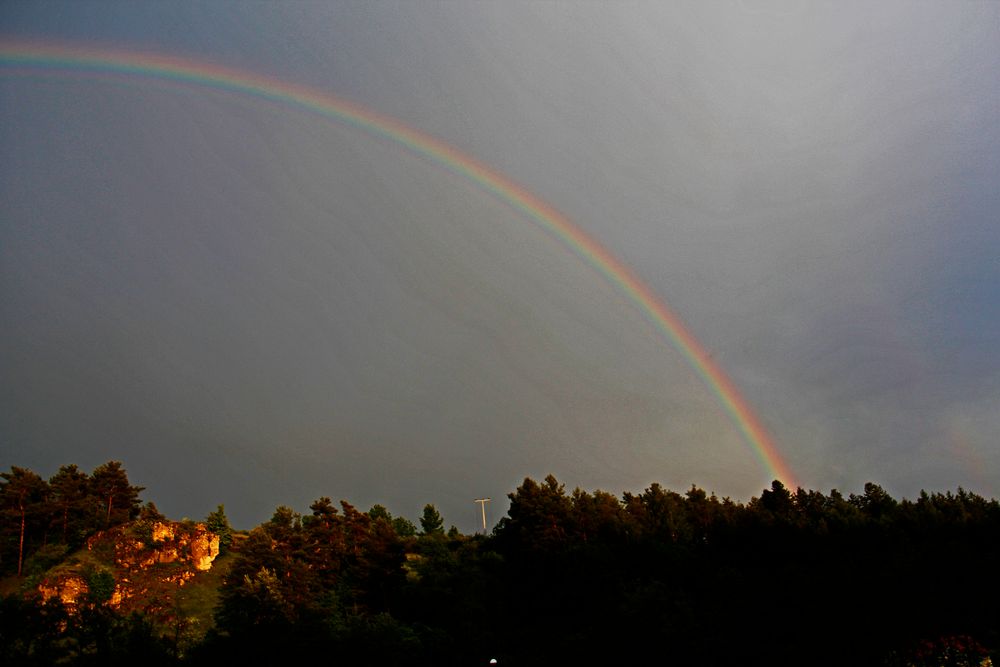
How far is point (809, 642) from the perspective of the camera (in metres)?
49.5

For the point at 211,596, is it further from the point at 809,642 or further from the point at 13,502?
the point at 809,642

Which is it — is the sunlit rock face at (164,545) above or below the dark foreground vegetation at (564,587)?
above

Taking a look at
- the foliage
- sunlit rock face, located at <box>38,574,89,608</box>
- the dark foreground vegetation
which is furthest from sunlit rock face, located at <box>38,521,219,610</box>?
the foliage

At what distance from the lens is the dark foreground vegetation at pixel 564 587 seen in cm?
4738

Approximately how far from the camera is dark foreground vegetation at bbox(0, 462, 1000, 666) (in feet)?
155

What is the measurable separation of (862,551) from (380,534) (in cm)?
5366

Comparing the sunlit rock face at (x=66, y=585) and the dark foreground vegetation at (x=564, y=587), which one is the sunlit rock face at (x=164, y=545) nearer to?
the dark foreground vegetation at (x=564, y=587)

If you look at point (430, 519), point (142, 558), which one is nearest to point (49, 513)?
point (142, 558)

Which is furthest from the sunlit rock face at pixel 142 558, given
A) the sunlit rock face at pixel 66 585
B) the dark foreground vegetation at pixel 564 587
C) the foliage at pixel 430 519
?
the foliage at pixel 430 519

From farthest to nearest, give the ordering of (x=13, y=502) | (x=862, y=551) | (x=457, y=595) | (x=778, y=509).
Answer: (x=13, y=502)
(x=778, y=509)
(x=457, y=595)
(x=862, y=551)

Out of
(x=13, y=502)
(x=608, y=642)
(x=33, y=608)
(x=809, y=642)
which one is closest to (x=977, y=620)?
(x=809, y=642)

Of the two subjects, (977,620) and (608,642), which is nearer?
(977,620)

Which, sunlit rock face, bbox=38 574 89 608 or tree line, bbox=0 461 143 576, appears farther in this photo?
tree line, bbox=0 461 143 576

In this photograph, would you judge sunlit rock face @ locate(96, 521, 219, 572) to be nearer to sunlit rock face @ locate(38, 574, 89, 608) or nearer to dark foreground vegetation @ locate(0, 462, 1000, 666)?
dark foreground vegetation @ locate(0, 462, 1000, 666)
